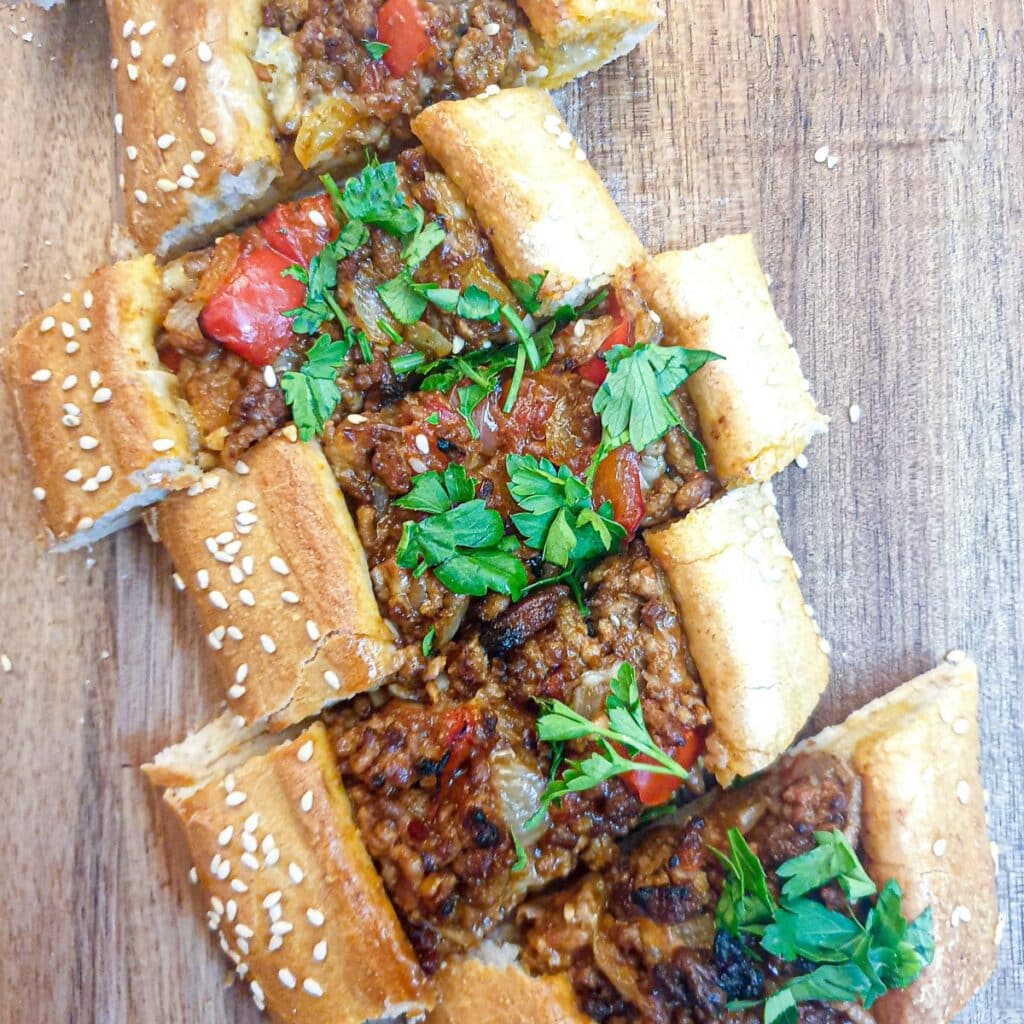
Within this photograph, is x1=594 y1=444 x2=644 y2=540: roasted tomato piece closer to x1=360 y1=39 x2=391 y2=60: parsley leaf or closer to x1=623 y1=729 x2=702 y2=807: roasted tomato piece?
x1=623 y1=729 x2=702 y2=807: roasted tomato piece

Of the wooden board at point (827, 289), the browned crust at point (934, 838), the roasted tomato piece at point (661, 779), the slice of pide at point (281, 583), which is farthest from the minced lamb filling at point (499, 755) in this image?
the wooden board at point (827, 289)

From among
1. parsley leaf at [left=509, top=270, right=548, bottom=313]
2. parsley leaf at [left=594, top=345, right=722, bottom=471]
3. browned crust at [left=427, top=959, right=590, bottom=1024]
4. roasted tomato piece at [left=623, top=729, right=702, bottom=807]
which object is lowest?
browned crust at [left=427, top=959, right=590, bottom=1024]

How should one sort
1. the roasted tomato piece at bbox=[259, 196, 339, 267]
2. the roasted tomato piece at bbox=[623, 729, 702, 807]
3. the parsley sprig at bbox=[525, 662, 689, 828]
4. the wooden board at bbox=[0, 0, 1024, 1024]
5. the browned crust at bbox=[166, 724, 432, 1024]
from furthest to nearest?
1. the wooden board at bbox=[0, 0, 1024, 1024]
2. the roasted tomato piece at bbox=[259, 196, 339, 267]
3. the roasted tomato piece at bbox=[623, 729, 702, 807]
4. the browned crust at bbox=[166, 724, 432, 1024]
5. the parsley sprig at bbox=[525, 662, 689, 828]

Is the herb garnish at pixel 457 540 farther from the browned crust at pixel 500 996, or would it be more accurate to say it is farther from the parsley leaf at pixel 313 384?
the browned crust at pixel 500 996

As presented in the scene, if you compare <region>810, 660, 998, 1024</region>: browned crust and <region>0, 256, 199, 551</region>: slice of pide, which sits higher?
<region>0, 256, 199, 551</region>: slice of pide

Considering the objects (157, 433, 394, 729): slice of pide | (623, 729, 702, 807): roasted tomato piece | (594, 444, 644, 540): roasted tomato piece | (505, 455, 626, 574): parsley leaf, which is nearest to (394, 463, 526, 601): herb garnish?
(505, 455, 626, 574): parsley leaf

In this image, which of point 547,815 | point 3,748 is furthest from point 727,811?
point 3,748

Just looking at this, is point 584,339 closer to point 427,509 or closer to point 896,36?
point 427,509
